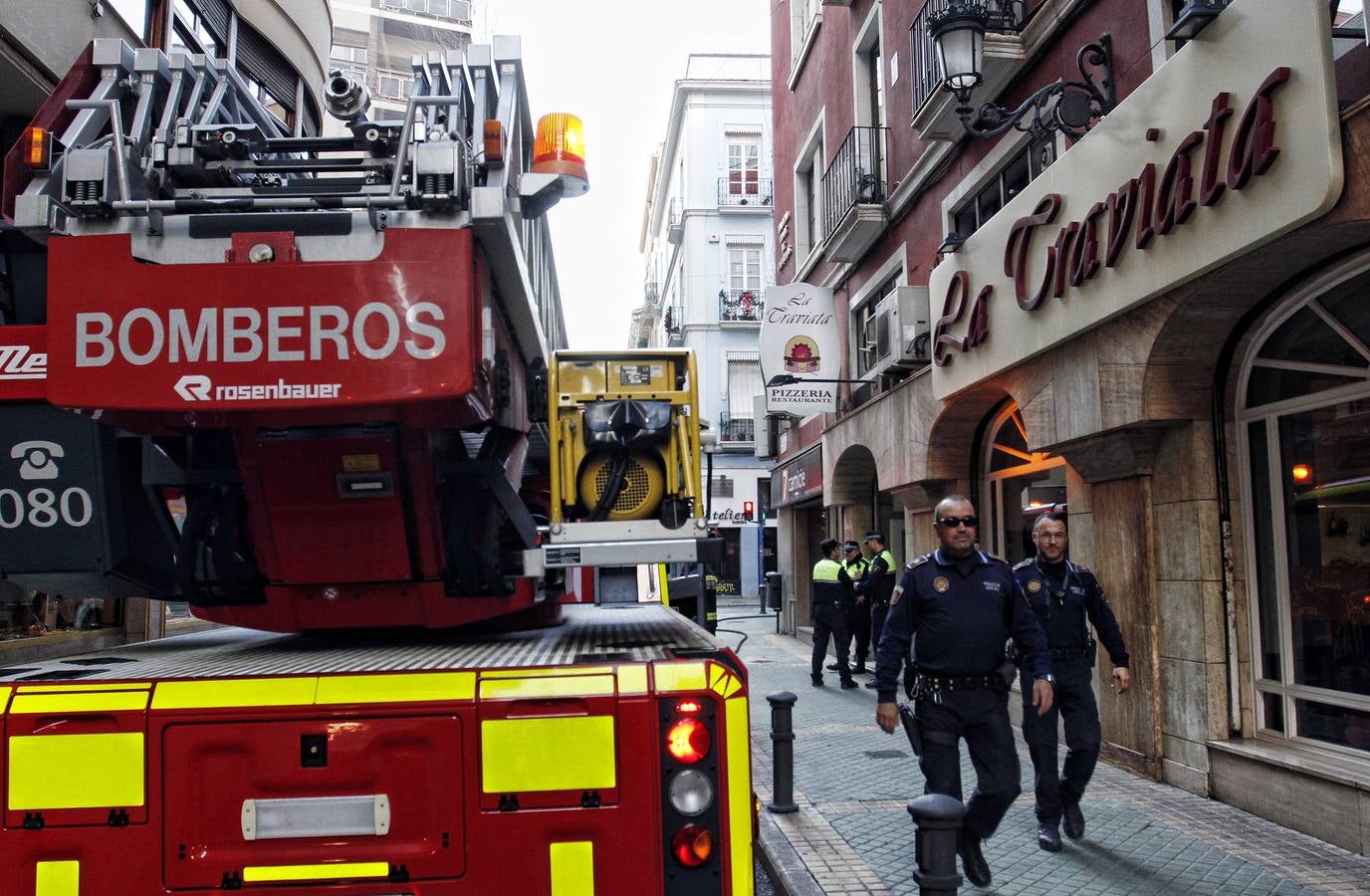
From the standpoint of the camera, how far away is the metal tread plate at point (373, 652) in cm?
380

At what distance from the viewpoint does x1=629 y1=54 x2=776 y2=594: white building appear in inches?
1542

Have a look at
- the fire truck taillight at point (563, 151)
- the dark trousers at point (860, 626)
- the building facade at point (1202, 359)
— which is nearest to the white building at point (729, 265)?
the dark trousers at point (860, 626)

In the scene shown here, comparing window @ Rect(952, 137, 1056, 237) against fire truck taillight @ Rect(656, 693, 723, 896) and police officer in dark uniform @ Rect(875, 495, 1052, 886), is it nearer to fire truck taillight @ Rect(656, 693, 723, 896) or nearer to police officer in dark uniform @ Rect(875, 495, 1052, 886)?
police officer in dark uniform @ Rect(875, 495, 1052, 886)

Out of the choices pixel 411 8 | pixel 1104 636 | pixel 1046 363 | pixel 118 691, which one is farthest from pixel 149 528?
pixel 411 8

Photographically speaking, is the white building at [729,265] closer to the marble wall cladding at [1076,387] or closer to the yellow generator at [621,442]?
the marble wall cladding at [1076,387]

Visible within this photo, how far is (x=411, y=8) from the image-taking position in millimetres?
49469

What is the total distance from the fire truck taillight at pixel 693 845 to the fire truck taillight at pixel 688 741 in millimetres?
213

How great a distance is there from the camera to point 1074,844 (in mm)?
6320

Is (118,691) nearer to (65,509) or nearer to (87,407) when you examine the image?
(87,407)

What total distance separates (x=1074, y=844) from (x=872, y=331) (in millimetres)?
8965

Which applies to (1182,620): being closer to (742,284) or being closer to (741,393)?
(741,393)

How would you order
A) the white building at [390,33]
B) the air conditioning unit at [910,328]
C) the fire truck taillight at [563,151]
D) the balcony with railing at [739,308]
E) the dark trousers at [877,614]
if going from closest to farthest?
the fire truck taillight at [563,151] → the air conditioning unit at [910,328] → the dark trousers at [877,614] → the balcony with railing at [739,308] → the white building at [390,33]

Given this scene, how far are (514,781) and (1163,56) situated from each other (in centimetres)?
703

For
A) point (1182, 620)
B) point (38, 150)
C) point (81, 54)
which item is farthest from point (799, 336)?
point (38, 150)
